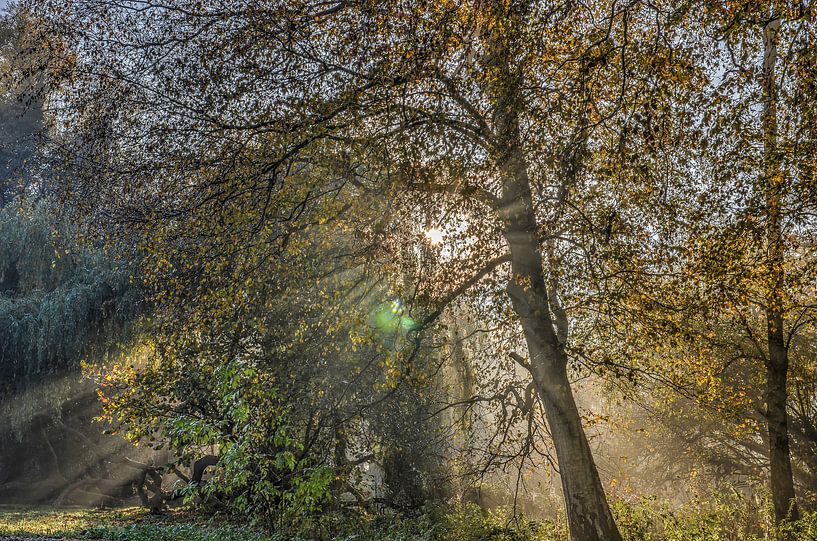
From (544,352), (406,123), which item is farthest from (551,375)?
(406,123)

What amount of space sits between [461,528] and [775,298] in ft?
23.4

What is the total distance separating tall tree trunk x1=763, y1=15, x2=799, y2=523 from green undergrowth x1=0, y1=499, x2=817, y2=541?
28.3 inches

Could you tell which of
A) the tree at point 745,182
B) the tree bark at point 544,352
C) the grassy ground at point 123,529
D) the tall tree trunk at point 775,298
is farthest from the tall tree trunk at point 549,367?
the grassy ground at point 123,529

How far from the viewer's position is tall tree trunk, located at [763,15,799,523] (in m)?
6.10

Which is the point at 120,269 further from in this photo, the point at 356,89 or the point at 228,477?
the point at 356,89

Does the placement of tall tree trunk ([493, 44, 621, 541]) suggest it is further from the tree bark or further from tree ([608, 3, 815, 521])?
tree ([608, 3, 815, 521])

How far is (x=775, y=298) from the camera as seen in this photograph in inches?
303

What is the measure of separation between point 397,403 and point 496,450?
10.8ft

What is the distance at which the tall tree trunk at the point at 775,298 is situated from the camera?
6.10 metres

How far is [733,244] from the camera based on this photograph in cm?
646

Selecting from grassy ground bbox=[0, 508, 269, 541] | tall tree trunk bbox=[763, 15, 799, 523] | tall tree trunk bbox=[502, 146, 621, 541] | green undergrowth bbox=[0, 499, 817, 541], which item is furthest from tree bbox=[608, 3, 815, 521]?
grassy ground bbox=[0, 508, 269, 541]

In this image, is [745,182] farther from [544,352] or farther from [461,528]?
[461,528]

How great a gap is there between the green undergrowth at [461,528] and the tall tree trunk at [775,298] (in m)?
0.72

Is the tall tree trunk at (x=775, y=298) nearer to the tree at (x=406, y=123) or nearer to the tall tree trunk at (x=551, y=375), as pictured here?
the tree at (x=406, y=123)
